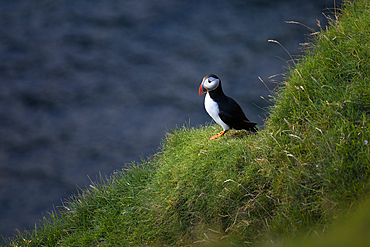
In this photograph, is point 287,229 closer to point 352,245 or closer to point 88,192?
point 352,245

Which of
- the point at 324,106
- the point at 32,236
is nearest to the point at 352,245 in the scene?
the point at 324,106

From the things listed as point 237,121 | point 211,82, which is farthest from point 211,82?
point 237,121

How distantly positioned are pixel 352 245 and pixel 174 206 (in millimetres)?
3237

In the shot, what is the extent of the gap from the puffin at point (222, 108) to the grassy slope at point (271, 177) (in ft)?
0.75

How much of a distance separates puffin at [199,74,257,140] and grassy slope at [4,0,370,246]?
0.75 feet

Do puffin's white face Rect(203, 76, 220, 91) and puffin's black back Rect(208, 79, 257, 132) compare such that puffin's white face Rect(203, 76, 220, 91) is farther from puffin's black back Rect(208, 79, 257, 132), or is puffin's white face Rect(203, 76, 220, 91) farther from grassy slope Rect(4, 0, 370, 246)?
grassy slope Rect(4, 0, 370, 246)

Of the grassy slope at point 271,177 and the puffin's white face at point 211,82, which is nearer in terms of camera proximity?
the grassy slope at point 271,177

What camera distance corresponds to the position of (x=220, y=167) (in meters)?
3.72

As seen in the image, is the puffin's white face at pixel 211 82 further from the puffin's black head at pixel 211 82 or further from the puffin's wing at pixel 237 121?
the puffin's wing at pixel 237 121

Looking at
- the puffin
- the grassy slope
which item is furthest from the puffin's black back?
the grassy slope

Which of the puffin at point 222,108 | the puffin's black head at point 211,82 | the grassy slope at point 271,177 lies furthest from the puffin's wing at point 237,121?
the puffin's black head at point 211,82

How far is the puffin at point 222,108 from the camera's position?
157 inches

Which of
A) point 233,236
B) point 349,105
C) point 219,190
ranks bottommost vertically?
point 233,236

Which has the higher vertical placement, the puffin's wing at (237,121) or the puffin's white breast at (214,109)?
the puffin's white breast at (214,109)
